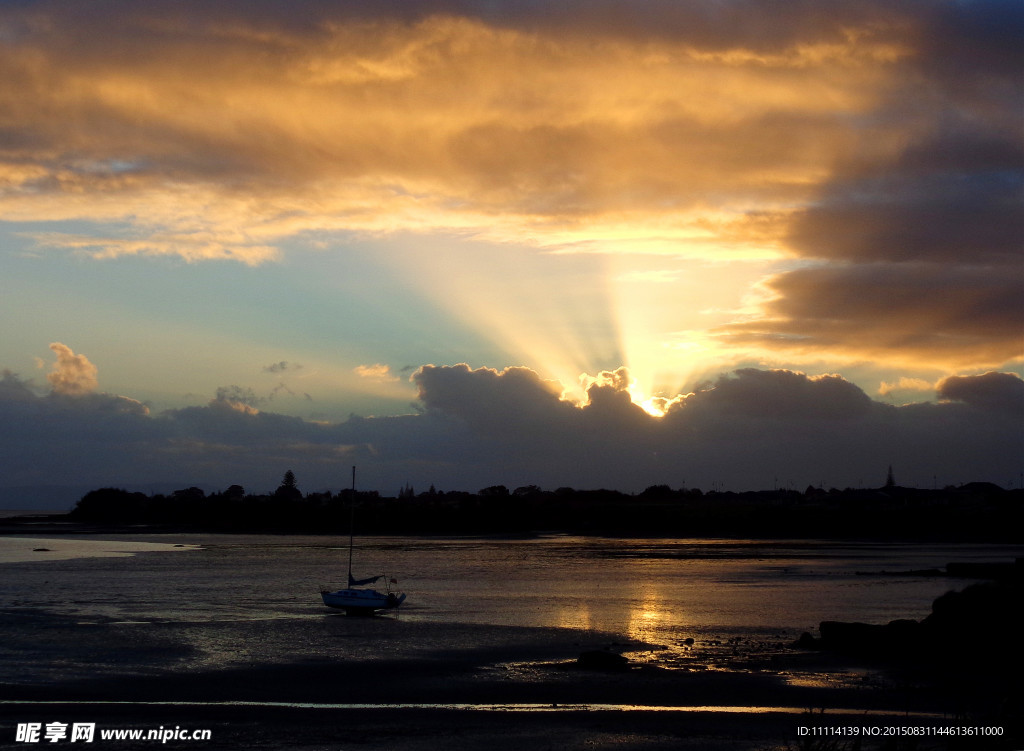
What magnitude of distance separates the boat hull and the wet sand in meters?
8.89

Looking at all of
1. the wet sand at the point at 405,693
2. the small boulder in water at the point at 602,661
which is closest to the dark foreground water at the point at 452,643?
the wet sand at the point at 405,693

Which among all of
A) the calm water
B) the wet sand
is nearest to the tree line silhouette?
the calm water

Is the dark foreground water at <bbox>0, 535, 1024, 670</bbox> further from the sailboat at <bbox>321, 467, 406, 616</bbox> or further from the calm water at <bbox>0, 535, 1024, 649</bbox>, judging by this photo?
the sailboat at <bbox>321, 467, 406, 616</bbox>

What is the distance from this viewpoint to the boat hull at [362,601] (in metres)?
48.9

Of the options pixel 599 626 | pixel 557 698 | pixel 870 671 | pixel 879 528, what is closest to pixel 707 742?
pixel 557 698

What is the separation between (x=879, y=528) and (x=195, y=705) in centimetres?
14082

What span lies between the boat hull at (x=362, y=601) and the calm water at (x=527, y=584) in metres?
0.86

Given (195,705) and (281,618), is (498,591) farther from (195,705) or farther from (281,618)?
(195,705)

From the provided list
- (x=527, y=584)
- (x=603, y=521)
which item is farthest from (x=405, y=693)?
(x=603, y=521)

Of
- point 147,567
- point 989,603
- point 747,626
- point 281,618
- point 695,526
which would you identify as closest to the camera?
point 989,603

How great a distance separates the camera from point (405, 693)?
94.5 ft

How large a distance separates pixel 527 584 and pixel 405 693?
36.8 metres

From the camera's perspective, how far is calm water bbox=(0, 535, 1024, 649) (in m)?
46.6

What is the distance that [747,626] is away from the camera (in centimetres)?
4269
